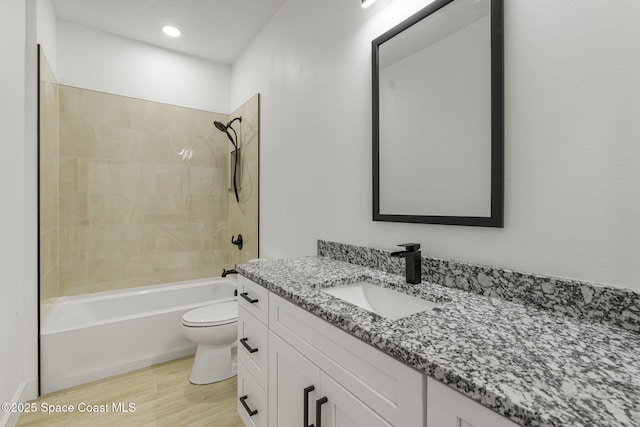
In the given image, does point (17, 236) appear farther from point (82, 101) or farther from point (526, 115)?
point (526, 115)

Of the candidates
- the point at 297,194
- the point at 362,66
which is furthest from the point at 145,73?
the point at 362,66

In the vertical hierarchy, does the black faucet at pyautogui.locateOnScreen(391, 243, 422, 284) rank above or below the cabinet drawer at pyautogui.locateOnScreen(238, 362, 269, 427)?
above

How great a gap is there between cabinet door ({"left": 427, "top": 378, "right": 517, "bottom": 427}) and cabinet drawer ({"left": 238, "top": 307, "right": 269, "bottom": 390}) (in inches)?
31.9

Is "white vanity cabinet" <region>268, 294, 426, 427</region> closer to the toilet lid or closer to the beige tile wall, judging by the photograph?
the toilet lid

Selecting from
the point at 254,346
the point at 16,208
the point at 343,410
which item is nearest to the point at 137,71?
the point at 16,208

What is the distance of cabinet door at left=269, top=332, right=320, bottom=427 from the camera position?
3.20 feet

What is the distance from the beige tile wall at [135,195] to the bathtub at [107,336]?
16cm

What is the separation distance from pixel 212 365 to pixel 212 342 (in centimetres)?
17

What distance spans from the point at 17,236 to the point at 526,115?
250cm

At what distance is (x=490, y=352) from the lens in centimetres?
62

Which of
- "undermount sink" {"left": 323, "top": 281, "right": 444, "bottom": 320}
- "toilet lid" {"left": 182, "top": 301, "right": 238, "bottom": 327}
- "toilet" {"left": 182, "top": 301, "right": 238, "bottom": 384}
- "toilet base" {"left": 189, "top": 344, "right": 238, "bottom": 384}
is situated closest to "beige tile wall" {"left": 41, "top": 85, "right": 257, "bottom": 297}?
"toilet lid" {"left": 182, "top": 301, "right": 238, "bottom": 327}

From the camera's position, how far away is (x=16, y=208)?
167 centimetres

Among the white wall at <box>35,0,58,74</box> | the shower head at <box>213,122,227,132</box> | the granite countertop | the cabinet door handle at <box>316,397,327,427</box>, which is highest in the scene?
the white wall at <box>35,0,58,74</box>

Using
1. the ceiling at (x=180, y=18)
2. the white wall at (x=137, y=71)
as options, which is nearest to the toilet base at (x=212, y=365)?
the white wall at (x=137, y=71)
